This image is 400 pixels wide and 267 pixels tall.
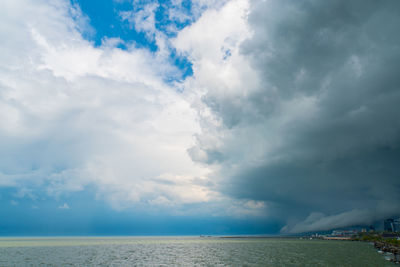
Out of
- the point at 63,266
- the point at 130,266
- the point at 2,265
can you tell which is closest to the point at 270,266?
the point at 130,266

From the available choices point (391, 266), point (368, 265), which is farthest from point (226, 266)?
point (391, 266)

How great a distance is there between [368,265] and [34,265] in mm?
95316

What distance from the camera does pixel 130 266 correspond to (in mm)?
72250

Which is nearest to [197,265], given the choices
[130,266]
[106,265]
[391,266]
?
[130,266]

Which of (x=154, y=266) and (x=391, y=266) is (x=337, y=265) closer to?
(x=391, y=266)

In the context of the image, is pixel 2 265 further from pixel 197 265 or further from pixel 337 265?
pixel 337 265

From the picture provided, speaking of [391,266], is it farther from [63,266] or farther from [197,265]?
[63,266]

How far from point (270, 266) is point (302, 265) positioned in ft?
35.2

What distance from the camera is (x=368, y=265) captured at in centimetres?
7494

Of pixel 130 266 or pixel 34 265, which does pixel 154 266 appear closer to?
pixel 130 266

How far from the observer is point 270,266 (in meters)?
71.9

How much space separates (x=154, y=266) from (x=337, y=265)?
53430mm

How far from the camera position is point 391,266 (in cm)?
7250

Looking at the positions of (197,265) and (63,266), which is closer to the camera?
(63,266)
